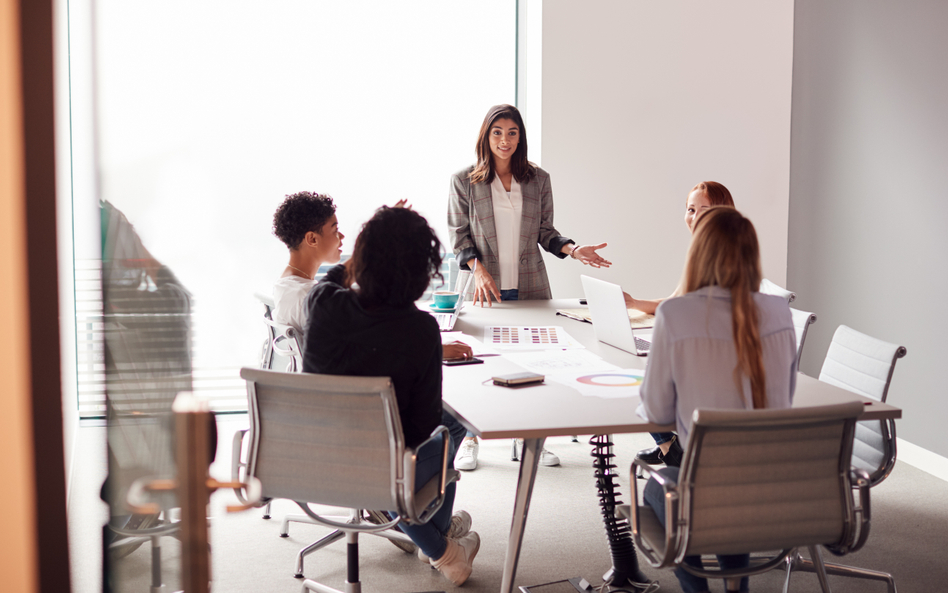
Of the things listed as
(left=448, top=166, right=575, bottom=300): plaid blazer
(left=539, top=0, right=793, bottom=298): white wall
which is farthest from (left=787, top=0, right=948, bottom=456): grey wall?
(left=448, top=166, right=575, bottom=300): plaid blazer

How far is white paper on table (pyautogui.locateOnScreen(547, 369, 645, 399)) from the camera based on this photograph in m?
2.00

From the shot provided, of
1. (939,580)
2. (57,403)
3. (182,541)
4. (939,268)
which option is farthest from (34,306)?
(939,268)

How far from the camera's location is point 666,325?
1.71 metres

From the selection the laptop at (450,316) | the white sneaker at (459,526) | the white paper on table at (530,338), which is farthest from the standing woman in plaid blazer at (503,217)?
the white sneaker at (459,526)

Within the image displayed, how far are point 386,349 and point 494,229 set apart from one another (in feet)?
5.80

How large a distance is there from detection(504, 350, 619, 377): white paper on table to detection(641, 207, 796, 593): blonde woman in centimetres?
50

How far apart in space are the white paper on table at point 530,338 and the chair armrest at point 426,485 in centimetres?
65

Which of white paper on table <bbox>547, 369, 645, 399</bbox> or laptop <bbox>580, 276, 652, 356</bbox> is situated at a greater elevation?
laptop <bbox>580, 276, 652, 356</bbox>

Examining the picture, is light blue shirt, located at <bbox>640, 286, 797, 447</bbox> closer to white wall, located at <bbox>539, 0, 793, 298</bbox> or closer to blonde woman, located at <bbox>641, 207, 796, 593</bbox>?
blonde woman, located at <bbox>641, 207, 796, 593</bbox>

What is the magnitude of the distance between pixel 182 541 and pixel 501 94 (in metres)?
4.20

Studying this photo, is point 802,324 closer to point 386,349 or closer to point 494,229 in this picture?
point 494,229

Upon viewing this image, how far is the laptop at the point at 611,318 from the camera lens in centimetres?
245

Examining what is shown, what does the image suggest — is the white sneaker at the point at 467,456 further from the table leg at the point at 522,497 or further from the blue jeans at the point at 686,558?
the blue jeans at the point at 686,558

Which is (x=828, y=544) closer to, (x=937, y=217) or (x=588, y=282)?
(x=588, y=282)
